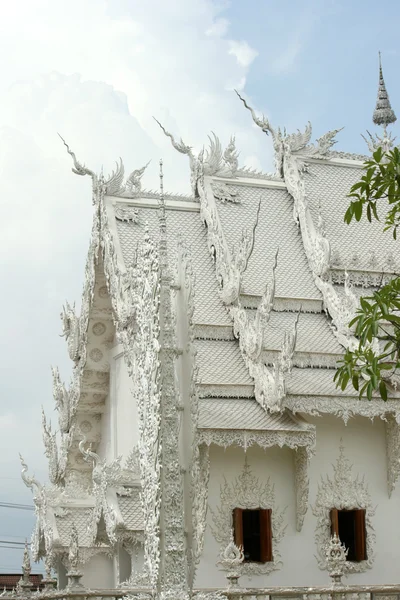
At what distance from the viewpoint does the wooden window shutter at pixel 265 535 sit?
41.2 feet

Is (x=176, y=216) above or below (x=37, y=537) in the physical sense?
above

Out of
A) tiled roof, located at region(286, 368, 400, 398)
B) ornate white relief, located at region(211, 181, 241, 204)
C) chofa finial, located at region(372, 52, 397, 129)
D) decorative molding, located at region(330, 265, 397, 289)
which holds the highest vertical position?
chofa finial, located at region(372, 52, 397, 129)

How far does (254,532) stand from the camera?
41.8 ft

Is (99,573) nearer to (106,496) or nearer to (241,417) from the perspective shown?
(106,496)

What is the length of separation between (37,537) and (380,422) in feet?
15.2

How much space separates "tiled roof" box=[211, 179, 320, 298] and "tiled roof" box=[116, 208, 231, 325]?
0.38 meters

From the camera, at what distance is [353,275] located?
1502 centimetres

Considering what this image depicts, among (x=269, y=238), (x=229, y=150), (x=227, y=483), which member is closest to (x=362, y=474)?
(x=227, y=483)

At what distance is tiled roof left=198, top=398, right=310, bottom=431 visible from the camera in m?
12.3

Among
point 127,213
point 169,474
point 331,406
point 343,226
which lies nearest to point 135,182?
point 127,213

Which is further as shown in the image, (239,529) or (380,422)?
(380,422)

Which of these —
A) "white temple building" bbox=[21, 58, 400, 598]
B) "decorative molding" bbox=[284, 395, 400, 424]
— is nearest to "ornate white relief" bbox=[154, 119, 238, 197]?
"white temple building" bbox=[21, 58, 400, 598]

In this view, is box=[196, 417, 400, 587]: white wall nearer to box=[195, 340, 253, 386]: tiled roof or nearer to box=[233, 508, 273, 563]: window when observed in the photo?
box=[233, 508, 273, 563]: window

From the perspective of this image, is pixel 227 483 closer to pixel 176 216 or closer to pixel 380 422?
pixel 380 422
